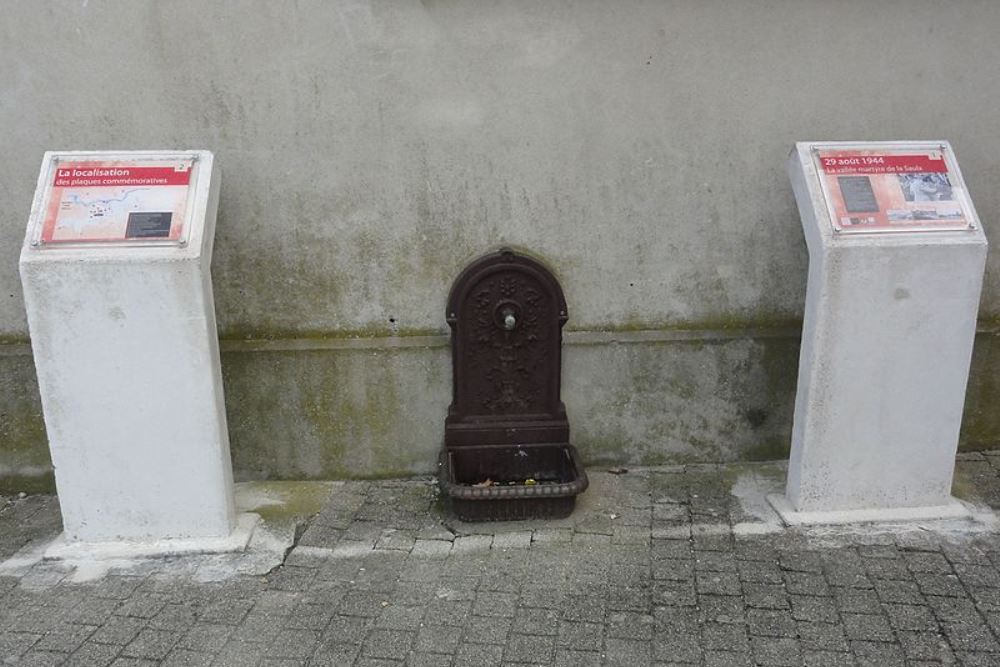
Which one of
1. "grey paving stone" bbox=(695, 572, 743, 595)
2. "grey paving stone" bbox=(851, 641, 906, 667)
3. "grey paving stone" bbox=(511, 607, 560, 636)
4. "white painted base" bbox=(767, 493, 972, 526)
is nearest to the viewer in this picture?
"grey paving stone" bbox=(851, 641, 906, 667)

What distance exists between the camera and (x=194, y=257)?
3402 mm

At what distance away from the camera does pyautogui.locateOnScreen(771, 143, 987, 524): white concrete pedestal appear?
360cm

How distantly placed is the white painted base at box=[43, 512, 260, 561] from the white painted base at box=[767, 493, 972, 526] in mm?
2606

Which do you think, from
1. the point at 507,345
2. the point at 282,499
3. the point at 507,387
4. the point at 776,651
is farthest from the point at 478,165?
the point at 776,651

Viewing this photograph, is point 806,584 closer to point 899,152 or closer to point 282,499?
point 899,152

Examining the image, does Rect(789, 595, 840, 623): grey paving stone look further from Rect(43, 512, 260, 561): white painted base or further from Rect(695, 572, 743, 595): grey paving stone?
Rect(43, 512, 260, 561): white painted base

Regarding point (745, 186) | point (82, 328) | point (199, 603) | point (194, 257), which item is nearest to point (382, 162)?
point (194, 257)

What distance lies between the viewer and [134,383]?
11.6 feet

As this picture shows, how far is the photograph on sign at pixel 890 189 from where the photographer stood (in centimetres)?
364

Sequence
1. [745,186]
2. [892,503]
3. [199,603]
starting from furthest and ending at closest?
[745,186] → [892,503] → [199,603]

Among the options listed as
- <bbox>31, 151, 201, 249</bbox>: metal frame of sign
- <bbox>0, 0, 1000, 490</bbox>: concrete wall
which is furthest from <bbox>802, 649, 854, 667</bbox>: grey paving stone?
<bbox>31, 151, 201, 249</bbox>: metal frame of sign

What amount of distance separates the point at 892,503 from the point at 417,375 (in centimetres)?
244

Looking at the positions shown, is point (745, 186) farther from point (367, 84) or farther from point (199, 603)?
point (199, 603)

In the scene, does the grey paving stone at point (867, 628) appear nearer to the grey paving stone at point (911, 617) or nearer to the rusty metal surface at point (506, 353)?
the grey paving stone at point (911, 617)
